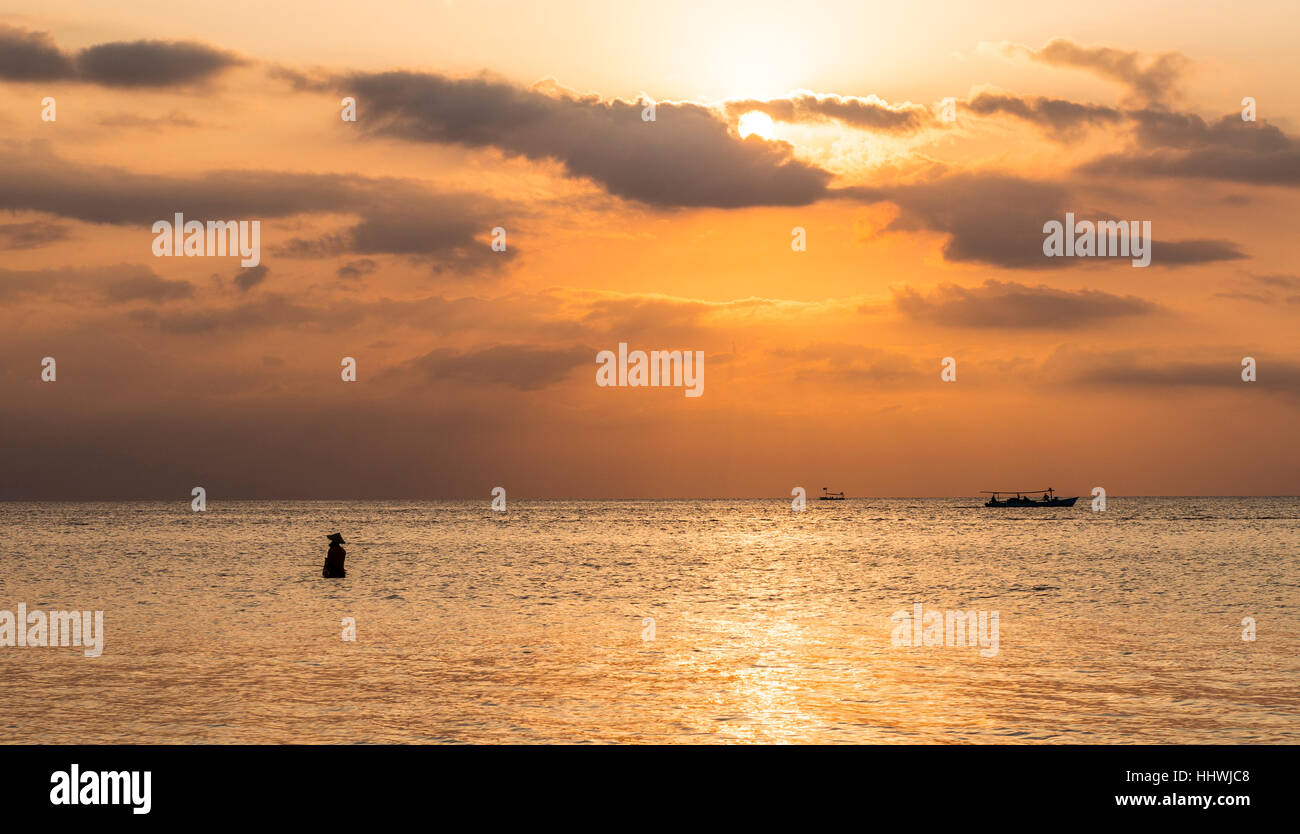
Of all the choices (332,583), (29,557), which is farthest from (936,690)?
(29,557)

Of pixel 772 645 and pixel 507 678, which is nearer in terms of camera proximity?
pixel 507 678

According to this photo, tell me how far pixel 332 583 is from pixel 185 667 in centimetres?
3472

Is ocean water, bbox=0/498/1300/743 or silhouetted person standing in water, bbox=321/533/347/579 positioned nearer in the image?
ocean water, bbox=0/498/1300/743

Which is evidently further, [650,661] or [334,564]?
[334,564]

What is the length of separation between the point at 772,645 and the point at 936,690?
31.0ft

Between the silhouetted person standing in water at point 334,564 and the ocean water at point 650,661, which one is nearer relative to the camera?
the ocean water at point 650,661
